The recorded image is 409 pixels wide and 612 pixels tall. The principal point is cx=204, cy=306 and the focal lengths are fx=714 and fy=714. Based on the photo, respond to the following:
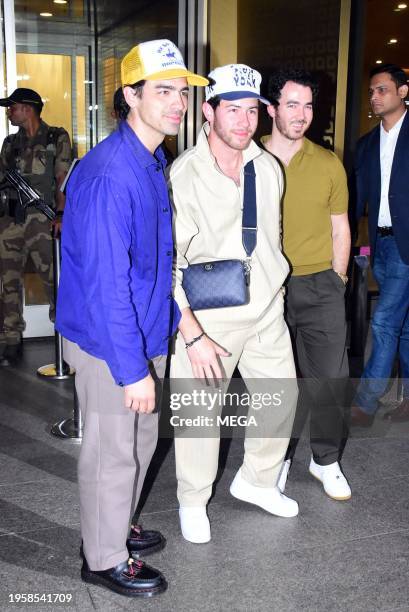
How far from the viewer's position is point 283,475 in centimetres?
299

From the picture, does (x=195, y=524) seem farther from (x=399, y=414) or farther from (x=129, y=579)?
(x=399, y=414)

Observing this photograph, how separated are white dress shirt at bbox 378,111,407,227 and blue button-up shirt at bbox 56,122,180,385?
1944 millimetres

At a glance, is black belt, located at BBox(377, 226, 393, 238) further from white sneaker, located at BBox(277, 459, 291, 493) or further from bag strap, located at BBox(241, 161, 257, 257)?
bag strap, located at BBox(241, 161, 257, 257)

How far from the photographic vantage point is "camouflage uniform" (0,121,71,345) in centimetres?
499

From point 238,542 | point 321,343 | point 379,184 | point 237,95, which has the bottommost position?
point 238,542

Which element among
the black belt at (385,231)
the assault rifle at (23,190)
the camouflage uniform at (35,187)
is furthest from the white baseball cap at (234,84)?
the camouflage uniform at (35,187)

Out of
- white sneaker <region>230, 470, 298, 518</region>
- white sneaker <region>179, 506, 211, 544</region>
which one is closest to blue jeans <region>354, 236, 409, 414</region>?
white sneaker <region>230, 470, 298, 518</region>

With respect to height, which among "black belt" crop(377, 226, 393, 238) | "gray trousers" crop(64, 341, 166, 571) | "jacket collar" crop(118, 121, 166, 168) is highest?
"jacket collar" crop(118, 121, 166, 168)

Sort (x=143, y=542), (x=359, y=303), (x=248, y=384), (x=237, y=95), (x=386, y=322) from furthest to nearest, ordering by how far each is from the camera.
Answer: (x=359, y=303) → (x=386, y=322) → (x=248, y=384) → (x=143, y=542) → (x=237, y=95)

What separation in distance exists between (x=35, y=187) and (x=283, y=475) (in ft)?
9.65

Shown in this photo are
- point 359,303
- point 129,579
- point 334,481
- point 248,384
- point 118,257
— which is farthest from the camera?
point 359,303

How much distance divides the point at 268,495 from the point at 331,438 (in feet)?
1.36

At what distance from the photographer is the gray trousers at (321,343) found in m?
2.93

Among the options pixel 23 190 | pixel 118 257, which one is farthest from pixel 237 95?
pixel 23 190
